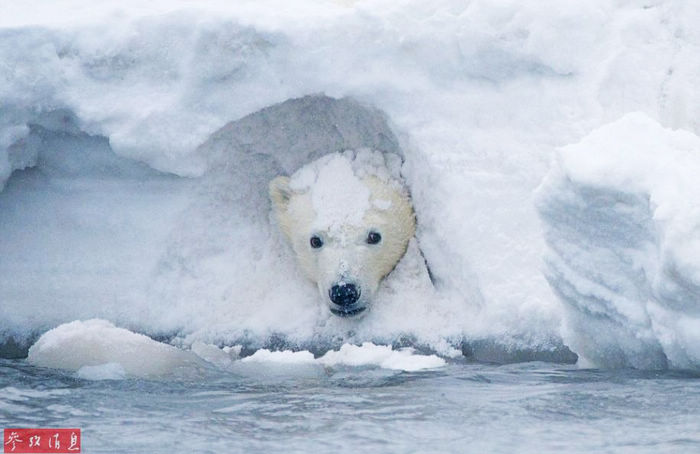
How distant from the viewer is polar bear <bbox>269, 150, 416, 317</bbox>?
256 inches

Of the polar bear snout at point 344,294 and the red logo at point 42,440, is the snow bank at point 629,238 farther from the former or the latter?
the red logo at point 42,440

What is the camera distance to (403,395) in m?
5.17

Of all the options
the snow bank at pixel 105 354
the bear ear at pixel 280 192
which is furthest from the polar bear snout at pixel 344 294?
the snow bank at pixel 105 354

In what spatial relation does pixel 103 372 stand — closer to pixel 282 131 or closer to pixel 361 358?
pixel 361 358

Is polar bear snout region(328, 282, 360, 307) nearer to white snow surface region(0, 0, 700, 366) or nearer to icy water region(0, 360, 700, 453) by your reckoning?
white snow surface region(0, 0, 700, 366)

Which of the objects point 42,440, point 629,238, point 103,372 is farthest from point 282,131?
point 42,440

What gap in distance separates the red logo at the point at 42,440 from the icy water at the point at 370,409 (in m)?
0.07

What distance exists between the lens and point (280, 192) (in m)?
6.82

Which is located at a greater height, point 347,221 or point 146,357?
point 347,221

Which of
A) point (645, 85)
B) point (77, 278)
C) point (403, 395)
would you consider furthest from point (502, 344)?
point (77, 278)

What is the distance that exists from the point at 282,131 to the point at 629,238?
2350 millimetres

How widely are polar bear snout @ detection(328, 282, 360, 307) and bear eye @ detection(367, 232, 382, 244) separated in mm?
324

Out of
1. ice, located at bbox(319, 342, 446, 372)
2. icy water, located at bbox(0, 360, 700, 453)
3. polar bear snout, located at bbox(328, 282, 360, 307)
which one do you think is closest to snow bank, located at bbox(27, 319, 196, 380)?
icy water, located at bbox(0, 360, 700, 453)

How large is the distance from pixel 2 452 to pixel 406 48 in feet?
10.5
